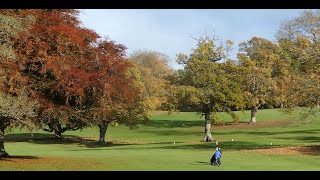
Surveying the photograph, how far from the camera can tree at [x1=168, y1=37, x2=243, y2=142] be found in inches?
1849

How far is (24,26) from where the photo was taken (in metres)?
20.4

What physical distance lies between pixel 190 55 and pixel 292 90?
18.2 metres

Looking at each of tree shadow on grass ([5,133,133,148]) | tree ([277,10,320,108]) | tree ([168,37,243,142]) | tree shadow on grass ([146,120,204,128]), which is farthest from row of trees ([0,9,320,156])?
tree shadow on grass ([146,120,204,128])

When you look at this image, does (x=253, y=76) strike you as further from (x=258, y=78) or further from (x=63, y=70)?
(x=63, y=70)

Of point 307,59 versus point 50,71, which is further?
point 307,59

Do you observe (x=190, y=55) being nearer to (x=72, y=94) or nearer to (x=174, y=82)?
(x=174, y=82)

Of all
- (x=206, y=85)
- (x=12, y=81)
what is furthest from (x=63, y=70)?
(x=206, y=85)

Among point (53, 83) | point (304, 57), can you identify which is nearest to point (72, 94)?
point (53, 83)

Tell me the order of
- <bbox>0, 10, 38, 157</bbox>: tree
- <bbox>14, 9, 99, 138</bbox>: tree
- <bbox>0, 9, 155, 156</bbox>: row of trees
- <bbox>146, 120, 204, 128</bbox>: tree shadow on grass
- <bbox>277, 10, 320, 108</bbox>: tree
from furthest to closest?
<bbox>146, 120, 204, 128</bbox>: tree shadow on grass → <bbox>277, 10, 320, 108</bbox>: tree → <bbox>14, 9, 99, 138</bbox>: tree → <bbox>0, 9, 155, 156</bbox>: row of trees → <bbox>0, 10, 38, 157</bbox>: tree

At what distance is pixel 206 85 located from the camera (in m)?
47.7

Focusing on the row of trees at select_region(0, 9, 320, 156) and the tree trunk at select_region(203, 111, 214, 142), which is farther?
the tree trunk at select_region(203, 111, 214, 142)

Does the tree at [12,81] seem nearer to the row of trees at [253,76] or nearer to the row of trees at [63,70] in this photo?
the row of trees at [63,70]

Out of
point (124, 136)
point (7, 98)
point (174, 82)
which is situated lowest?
point (124, 136)

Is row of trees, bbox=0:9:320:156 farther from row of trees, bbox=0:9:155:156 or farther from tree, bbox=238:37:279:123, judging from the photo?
tree, bbox=238:37:279:123
